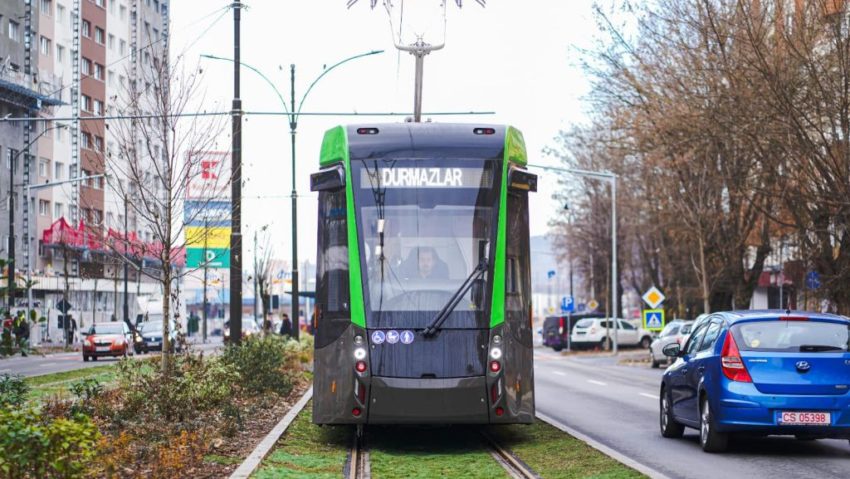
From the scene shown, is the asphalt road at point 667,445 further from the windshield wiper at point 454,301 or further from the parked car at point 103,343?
the parked car at point 103,343

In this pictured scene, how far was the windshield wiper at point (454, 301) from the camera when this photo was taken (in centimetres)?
1419

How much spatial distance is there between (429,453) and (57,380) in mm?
16967

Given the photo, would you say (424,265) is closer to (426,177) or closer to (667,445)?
(426,177)

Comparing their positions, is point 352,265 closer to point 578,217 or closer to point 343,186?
point 343,186

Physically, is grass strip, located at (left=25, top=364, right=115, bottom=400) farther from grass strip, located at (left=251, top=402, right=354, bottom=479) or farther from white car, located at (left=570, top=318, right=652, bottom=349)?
white car, located at (left=570, top=318, right=652, bottom=349)

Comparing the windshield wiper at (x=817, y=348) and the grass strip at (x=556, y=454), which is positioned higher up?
the windshield wiper at (x=817, y=348)

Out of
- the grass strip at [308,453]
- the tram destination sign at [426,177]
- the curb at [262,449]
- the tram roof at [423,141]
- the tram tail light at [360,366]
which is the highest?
the tram roof at [423,141]

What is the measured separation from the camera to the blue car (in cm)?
1395

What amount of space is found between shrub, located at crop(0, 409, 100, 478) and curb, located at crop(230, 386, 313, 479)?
2564mm

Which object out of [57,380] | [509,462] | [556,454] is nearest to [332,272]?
[509,462]

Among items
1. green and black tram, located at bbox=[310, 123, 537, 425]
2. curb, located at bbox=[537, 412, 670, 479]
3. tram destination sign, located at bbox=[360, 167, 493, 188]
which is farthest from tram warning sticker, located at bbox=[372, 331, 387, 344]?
curb, located at bbox=[537, 412, 670, 479]

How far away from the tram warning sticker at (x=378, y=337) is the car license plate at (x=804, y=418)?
417 centimetres

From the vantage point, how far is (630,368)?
45906mm

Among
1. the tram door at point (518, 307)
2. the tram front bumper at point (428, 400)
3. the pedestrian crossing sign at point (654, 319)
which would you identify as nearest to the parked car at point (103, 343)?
the pedestrian crossing sign at point (654, 319)
